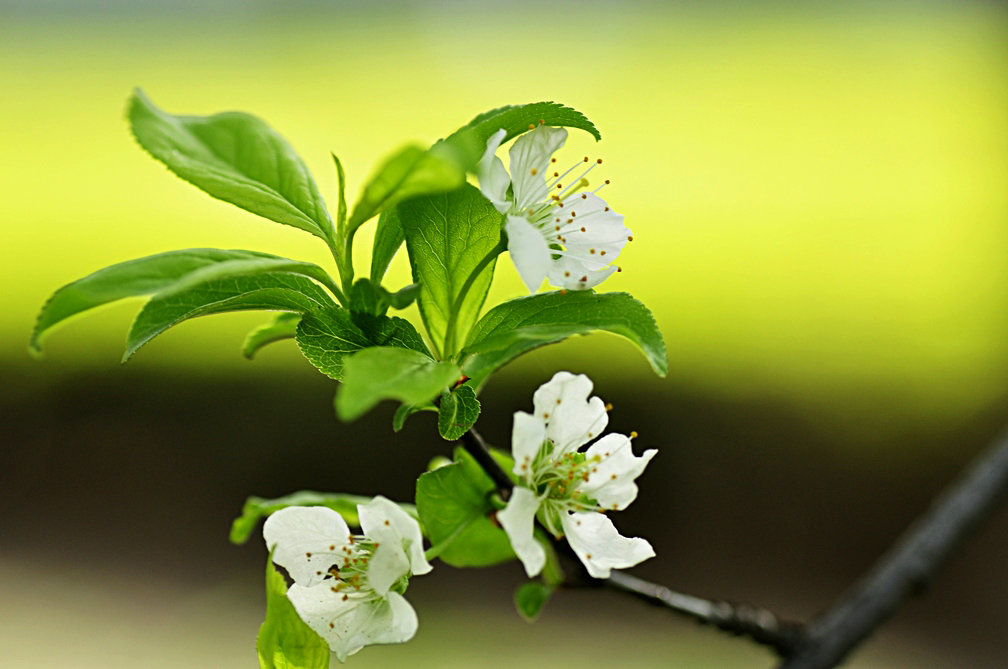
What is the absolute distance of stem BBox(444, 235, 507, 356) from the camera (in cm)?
44

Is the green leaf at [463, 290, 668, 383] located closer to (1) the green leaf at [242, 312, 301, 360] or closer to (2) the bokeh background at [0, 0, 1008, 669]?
(1) the green leaf at [242, 312, 301, 360]

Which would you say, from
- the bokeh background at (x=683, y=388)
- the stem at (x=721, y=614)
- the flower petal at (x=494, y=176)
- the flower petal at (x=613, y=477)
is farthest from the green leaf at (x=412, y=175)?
the bokeh background at (x=683, y=388)

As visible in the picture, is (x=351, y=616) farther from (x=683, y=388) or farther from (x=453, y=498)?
(x=683, y=388)

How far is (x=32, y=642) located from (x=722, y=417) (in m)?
1.90

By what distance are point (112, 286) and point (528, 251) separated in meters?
0.18

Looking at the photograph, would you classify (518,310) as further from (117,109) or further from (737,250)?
(117,109)

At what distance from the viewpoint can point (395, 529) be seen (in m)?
0.42

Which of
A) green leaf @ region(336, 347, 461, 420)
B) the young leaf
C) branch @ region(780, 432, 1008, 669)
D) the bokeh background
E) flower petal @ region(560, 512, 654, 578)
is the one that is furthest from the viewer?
the bokeh background

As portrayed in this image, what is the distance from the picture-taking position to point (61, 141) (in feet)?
10.4

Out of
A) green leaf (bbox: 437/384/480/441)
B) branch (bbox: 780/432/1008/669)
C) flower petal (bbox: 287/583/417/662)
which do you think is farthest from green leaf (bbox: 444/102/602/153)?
branch (bbox: 780/432/1008/669)

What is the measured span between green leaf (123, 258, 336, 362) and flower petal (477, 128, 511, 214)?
0.29ft

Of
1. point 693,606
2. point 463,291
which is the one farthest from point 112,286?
point 693,606

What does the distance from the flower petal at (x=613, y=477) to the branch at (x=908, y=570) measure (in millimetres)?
330

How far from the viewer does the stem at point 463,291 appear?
439 mm
